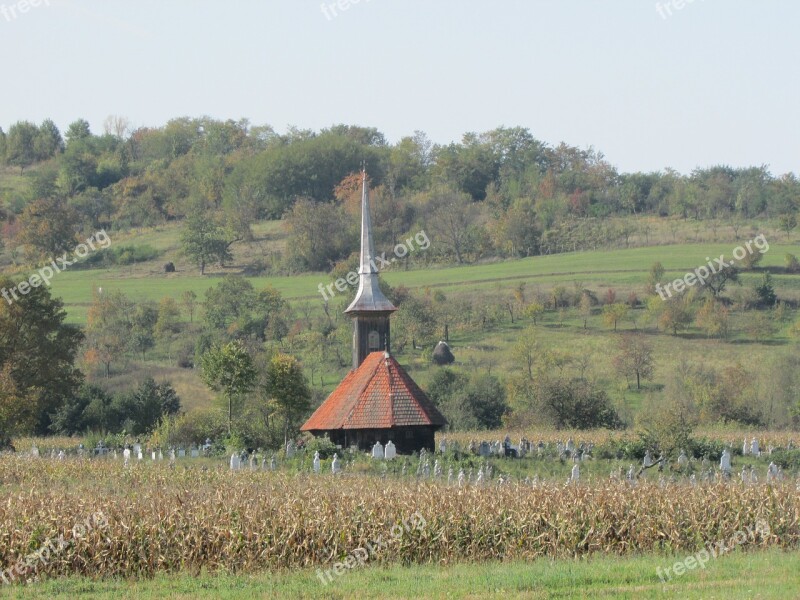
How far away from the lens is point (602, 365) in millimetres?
78438

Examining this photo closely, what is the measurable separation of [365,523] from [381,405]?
18.4 meters

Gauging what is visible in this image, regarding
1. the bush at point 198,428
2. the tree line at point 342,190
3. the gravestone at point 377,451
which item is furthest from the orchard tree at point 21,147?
the gravestone at point 377,451

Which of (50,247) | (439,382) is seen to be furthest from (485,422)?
(50,247)

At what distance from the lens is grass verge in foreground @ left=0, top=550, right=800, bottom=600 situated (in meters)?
20.1

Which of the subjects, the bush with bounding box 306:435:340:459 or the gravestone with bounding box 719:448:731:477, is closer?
the gravestone with bounding box 719:448:731:477

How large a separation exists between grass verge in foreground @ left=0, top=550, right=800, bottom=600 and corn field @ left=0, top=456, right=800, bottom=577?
1.06 m

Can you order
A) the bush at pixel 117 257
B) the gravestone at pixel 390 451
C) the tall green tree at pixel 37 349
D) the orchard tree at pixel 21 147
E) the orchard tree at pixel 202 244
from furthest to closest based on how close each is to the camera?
the orchard tree at pixel 21 147
the bush at pixel 117 257
the orchard tree at pixel 202 244
the tall green tree at pixel 37 349
the gravestone at pixel 390 451

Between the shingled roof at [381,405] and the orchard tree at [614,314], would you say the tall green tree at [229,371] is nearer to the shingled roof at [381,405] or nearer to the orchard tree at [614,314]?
the shingled roof at [381,405]

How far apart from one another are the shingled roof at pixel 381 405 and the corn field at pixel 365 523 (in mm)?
14708

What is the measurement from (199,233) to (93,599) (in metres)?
96.4

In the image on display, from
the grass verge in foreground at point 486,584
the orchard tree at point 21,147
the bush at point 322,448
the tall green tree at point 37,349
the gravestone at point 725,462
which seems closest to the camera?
the grass verge in foreground at point 486,584

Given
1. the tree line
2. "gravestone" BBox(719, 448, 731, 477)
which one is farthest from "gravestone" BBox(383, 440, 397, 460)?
the tree line

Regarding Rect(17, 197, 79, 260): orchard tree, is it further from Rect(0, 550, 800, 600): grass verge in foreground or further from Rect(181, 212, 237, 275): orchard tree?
Rect(0, 550, 800, 600): grass verge in foreground

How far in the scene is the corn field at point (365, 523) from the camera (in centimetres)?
2341
